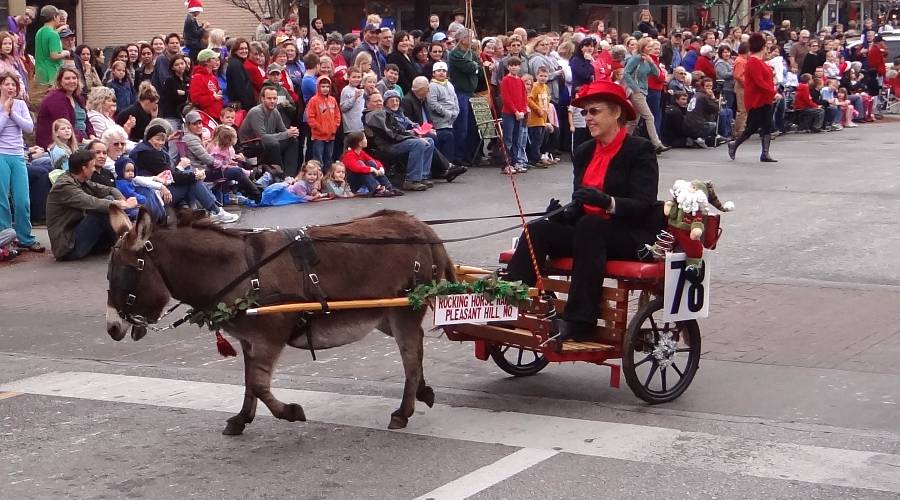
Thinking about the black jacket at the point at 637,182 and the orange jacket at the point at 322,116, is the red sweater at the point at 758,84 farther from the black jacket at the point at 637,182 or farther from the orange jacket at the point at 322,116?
the black jacket at the point at 637,182

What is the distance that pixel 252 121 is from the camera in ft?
57.1

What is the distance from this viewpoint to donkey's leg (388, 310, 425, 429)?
7.57 m

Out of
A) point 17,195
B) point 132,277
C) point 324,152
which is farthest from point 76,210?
point 132,277

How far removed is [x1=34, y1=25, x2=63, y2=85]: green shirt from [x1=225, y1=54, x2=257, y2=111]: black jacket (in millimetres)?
2243

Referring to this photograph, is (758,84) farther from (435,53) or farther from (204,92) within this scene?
(204,92)

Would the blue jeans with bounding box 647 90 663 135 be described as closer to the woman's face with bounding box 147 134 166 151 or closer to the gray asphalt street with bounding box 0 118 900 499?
the gray asphalt street with bounding box 0 118 900 499

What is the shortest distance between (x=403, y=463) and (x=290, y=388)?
199cm

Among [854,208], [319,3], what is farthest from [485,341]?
[319,3]

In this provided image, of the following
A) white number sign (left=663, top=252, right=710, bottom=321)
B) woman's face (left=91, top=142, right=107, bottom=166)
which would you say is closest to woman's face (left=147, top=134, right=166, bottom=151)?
woman's face (left=91, top=142, right=107, bottom=166)

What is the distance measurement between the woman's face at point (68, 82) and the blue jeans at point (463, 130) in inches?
240

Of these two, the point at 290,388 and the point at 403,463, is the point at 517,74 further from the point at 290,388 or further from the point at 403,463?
the point at 403,463

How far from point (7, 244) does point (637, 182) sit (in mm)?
8209

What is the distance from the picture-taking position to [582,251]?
780cm

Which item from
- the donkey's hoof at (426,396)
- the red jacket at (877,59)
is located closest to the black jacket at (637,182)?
the donkey's hoof at (426,396)
